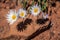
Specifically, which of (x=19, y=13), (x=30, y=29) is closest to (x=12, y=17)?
(x=19, y=13)

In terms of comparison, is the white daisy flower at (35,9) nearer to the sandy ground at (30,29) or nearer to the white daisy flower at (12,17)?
the sandy ground at (30,29)

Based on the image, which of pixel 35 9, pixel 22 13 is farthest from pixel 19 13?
pixel 35 9

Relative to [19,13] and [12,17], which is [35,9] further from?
[12,17]

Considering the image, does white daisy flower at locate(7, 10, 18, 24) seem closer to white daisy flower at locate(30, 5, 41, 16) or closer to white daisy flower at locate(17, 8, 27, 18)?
white daisy flower at locate(17, 8, 27, 18)

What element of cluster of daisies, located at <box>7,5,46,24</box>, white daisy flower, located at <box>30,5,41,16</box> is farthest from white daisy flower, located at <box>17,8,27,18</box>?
white daisy flower, located at <box>30,5,41,16</box>

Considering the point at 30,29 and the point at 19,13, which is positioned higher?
the point at 19,13

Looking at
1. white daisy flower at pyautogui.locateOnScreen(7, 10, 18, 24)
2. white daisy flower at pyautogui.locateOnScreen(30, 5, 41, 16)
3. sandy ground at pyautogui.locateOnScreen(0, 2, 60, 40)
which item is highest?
white daisy flower at pyautogui.locateOnScreen(30, 5, 41, 16)

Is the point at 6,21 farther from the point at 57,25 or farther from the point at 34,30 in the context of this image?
the point at 57,25

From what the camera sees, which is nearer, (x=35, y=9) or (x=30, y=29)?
(x=30, y=29)
